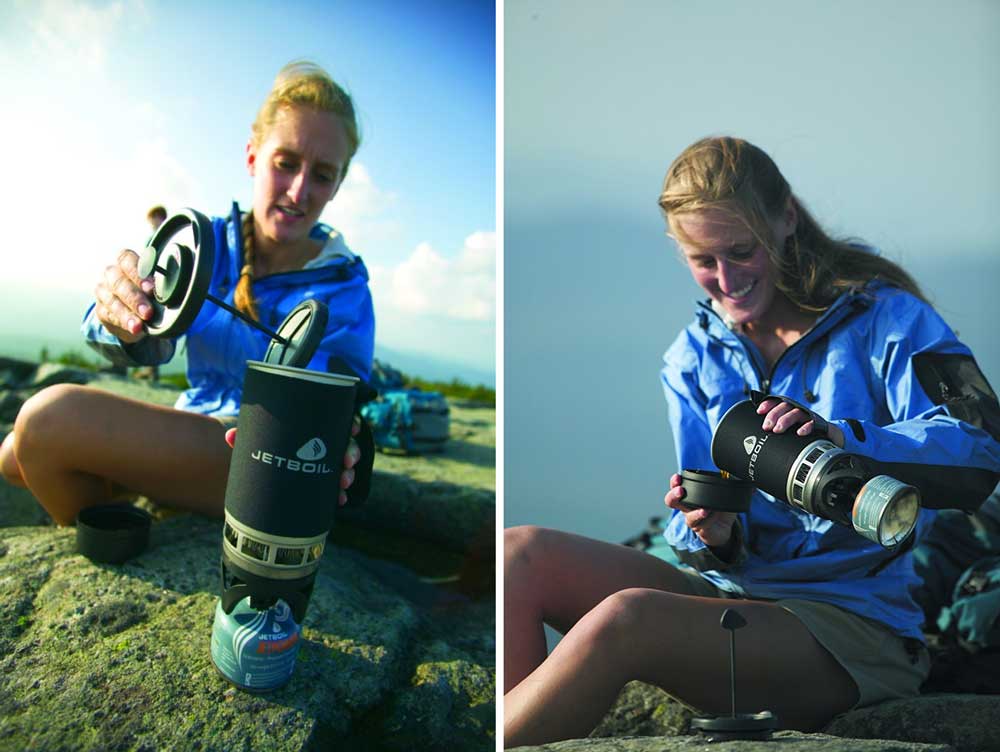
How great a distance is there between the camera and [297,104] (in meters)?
1.83

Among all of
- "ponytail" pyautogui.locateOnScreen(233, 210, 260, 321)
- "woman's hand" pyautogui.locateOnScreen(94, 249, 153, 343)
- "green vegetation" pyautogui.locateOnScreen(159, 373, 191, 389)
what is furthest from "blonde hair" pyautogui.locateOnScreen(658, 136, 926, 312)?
"green vegetation" pyautogui.locateOnScreen(159, 373, 191, 389)

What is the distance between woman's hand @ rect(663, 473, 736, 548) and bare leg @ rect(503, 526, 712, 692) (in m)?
0.10

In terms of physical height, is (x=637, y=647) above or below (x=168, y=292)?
below

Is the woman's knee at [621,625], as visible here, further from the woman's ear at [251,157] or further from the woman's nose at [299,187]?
the woman's ear at [251,157]

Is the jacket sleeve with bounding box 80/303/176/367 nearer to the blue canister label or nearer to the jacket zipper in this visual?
the blue canister label

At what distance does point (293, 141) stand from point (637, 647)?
4.07ft

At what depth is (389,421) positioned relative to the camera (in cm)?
265

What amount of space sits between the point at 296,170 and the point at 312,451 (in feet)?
2.68

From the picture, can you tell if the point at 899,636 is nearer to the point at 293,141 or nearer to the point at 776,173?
the point at 776,173

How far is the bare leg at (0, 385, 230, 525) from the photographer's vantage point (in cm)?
163

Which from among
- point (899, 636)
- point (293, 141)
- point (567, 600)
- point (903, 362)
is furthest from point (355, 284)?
point (899, 636)

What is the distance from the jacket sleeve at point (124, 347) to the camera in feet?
5.02

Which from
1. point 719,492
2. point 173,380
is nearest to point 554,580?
point 719,492

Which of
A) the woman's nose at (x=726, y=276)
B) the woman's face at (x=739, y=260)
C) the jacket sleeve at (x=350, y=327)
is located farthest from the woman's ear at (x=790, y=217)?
the jacket sleeve at (x=350, y=327)
